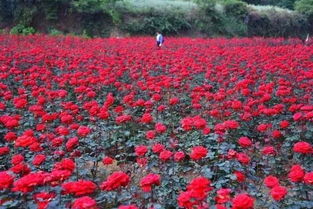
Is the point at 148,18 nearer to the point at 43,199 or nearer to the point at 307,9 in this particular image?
the point at 307,9

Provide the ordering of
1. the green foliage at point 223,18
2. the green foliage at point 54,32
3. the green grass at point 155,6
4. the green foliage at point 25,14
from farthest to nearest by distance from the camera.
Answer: the green foliage at point 223,18
the green grass at point 155,6
the green foliage at point 25,14
the green foliage at point 54,32

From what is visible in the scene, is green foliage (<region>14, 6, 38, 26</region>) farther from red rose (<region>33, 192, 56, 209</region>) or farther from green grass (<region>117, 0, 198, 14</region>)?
red rose (<region>33, 192, 56, 209</region>)

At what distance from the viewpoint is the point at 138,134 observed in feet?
21.0

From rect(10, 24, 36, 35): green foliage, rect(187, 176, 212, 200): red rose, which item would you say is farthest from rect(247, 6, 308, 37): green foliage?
rect(187, 176, 212, 200): red rose

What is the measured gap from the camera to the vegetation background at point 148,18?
25.9 m

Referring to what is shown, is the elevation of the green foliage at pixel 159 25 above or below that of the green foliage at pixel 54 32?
above

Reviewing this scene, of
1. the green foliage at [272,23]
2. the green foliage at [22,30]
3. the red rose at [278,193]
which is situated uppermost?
the green foliage at [272,23]

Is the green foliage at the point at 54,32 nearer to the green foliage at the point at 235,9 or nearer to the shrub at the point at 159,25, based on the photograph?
the shrub at the point at 159,25

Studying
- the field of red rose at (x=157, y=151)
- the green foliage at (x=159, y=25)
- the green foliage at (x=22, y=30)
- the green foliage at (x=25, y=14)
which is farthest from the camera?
the green foliage at (x=159, y=25)

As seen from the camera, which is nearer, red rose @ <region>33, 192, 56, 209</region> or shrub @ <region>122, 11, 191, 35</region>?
red rose @ <region>33, 192, 56, 209</region>

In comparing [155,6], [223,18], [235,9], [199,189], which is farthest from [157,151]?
[235,9]

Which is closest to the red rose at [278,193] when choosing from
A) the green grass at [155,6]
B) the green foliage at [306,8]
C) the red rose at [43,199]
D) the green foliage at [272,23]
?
the red rose at [43,199]

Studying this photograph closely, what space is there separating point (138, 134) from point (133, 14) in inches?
916

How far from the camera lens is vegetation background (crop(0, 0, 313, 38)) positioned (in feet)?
85.0
